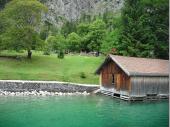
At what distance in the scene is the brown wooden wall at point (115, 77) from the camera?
4516 centimetres

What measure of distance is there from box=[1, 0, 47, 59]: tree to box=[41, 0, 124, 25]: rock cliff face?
11018cm

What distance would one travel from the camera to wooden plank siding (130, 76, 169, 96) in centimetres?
4409

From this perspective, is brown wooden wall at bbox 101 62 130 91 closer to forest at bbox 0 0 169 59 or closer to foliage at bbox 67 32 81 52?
forest at bbox 0 0 169 59

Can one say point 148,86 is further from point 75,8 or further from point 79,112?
point 75,8

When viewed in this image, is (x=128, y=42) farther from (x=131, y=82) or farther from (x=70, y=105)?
(x=70, y=105)

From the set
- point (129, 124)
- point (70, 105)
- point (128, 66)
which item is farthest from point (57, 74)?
point (129, 124)

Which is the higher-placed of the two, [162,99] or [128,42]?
[128,42]

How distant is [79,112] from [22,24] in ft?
104

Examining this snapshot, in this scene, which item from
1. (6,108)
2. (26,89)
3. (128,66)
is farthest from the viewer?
(26,89)

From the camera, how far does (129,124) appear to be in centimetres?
2828

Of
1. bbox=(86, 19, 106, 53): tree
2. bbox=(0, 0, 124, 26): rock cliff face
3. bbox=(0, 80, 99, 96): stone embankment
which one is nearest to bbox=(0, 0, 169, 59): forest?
bbox=(0, 80, 99, 96): stone embankment

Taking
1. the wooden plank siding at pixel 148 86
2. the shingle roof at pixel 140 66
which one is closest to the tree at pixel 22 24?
the shingle roof at pixel 140 66

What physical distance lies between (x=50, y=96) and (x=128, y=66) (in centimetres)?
968

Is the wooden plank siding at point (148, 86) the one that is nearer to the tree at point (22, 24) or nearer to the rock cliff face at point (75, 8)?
the tree at point (22, 24)
